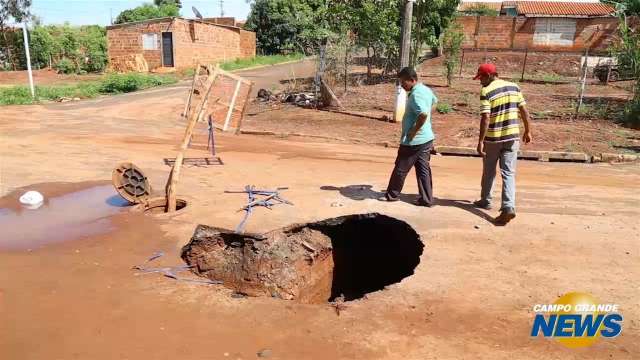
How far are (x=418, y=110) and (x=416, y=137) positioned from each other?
0.34m

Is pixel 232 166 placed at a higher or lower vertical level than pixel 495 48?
lower

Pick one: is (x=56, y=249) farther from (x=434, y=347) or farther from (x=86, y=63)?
(x=86, y=63)

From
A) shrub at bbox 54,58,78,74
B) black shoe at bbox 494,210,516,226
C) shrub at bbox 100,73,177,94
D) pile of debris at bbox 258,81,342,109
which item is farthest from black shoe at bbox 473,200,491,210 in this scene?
shrub at bbox 54,58,78,74

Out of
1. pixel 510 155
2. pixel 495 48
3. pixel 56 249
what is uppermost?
pixel 495 48

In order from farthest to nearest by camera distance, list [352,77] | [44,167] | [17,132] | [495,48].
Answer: [495,48], [352,77], [17,132], [44,167]

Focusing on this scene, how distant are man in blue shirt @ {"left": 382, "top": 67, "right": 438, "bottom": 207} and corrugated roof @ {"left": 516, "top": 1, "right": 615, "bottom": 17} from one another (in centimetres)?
3251

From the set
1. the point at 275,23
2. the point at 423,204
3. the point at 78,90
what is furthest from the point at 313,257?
the point at 275,23

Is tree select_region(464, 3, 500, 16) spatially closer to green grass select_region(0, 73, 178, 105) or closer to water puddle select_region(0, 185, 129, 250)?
green grass select_region(0, 73, 178, 105)

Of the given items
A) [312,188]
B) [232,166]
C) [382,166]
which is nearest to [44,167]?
[232,166]

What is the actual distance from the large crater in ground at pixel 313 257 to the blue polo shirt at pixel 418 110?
3.36 ft

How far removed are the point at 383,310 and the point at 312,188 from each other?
3.41 metres

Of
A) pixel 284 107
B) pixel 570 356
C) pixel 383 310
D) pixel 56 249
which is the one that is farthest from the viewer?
pixel 284 107

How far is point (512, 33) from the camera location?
2958 centimetres

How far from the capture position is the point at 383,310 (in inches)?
147
